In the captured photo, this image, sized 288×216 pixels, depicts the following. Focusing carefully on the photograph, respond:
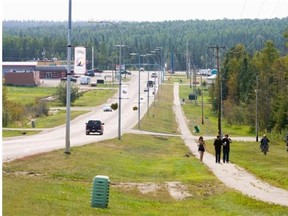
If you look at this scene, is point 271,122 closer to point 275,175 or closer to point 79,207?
point 275,175

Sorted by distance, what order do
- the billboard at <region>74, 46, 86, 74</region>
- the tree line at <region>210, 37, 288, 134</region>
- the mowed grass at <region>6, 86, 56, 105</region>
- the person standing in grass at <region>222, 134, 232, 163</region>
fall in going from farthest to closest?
the mowed grass at <region>6, 86, 56, 105</region> → the tree line at <region>210, 37, 288, 134</region> → the person standing in grass at <region>222, 134, 232, 163</region> → the billboard at <region>74, 46, 86, 74</region>

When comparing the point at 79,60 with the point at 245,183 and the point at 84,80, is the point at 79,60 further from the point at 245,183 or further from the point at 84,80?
the point at 84,80

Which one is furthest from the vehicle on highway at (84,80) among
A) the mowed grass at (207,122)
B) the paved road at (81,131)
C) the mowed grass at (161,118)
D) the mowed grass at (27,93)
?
the paved road at (81,131)

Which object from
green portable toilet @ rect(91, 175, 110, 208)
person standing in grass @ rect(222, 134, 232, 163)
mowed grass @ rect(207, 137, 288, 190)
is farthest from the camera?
person standing in grass @ rect(222, 134, 232, 163)

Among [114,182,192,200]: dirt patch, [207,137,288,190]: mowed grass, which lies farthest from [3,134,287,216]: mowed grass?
[207,137,288,190]: mowed grass

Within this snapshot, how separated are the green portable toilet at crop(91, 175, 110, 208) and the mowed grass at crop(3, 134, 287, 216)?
214 millimetres

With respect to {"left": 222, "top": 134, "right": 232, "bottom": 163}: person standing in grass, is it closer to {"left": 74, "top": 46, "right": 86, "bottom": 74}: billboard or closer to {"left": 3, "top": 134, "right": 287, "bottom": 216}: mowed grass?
{"left": 3, "top": 134, "right": 287, "bottom": 216}: mowed grass

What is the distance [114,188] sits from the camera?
2920 centimetres

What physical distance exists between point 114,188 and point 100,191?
688 centimetres

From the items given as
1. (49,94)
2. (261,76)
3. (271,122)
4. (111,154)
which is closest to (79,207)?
(111,154)

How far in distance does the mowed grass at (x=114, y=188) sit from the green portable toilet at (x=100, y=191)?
21 cm

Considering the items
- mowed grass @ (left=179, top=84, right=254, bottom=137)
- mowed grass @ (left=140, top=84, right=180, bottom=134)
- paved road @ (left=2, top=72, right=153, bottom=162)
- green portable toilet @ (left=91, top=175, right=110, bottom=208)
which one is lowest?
mowed grass @ (left=179, top=84, right=254, bottom=137)

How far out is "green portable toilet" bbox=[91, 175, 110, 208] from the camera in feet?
72.4

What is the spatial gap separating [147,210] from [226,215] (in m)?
2.26
